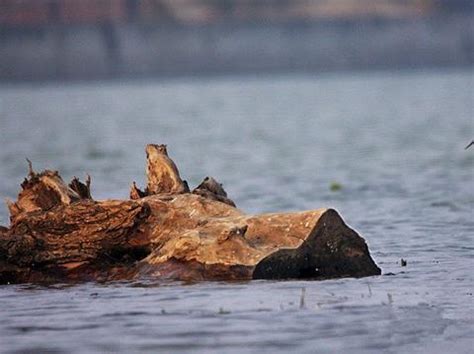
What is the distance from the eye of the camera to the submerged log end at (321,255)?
12.7 m

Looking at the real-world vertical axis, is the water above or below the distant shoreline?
below

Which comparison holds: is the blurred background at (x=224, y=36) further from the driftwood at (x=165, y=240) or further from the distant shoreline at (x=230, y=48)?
the driftwood at (x=165, y=240)

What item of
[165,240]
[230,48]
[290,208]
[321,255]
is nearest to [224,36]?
[230,48]

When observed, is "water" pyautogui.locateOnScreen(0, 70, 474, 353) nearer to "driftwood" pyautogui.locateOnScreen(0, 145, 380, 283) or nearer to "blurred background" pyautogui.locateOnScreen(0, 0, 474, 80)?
"driftwood" pyautogui.locateOnScreen(0, 145, 380, 283)

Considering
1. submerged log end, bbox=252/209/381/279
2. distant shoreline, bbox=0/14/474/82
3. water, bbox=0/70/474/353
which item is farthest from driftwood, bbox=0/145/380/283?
distant shoreline, bbox=0/14/474/82

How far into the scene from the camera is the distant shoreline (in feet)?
427

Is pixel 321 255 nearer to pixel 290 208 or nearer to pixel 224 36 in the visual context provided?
pixel 290 208

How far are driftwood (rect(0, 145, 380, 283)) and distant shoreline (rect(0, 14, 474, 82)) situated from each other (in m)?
114

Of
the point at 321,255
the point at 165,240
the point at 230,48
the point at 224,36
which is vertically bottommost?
the point at 321,255

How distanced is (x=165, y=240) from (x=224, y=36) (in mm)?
122394

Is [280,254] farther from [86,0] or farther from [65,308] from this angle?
[86,0]

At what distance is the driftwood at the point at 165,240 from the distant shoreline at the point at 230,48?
375 feet

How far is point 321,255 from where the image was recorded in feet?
42.2

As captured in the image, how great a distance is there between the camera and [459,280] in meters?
13.3
